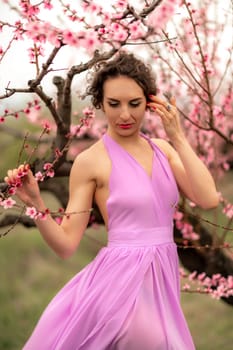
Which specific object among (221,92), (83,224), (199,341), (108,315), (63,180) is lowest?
(199,341)

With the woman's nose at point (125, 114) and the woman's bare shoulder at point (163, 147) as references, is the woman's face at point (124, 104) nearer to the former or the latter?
the woman's nose at point (125, 114)

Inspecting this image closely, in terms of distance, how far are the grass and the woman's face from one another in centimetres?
338

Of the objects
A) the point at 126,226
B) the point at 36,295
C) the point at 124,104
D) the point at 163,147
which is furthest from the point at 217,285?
the point at 36,295

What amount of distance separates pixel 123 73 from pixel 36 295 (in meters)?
5.92

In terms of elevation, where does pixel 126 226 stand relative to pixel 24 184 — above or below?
below

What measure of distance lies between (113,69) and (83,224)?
63cm

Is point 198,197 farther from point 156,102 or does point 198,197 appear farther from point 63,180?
point 63,180

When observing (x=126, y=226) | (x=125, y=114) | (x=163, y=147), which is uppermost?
(x=125, y=114)

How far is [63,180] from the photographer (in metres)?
4.41

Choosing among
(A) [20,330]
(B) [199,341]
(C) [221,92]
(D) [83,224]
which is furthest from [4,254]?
(D) [83,224]

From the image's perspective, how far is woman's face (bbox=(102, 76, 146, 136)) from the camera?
2.67 meters

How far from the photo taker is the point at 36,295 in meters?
8.25

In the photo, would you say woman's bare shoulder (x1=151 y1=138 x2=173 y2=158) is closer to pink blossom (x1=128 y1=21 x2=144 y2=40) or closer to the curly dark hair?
the curly dark hair

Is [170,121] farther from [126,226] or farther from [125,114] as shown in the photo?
[126,226]
